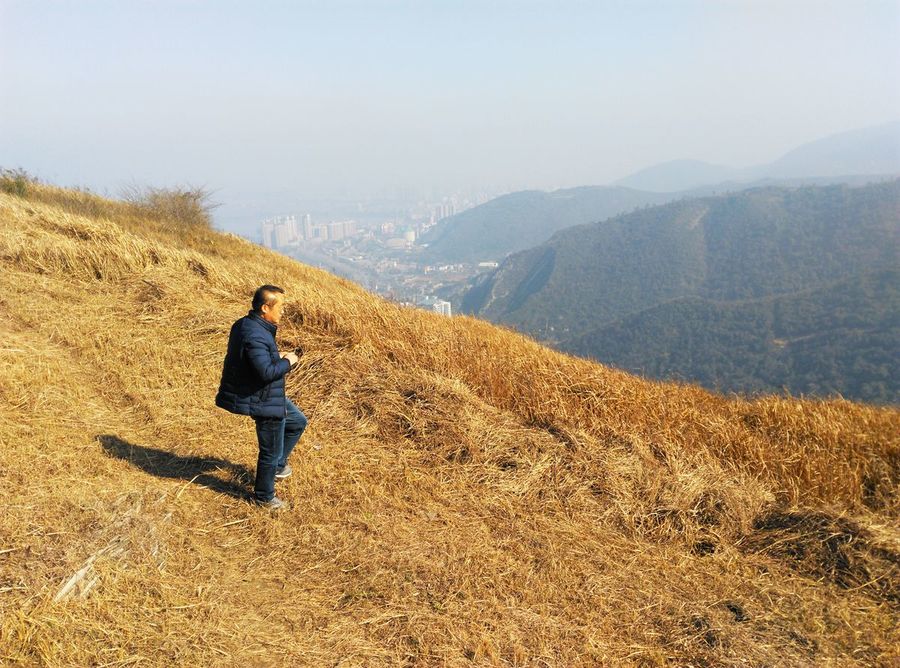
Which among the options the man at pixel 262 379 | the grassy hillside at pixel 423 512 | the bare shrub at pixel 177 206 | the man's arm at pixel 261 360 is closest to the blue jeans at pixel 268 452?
the man at pixel 262 379

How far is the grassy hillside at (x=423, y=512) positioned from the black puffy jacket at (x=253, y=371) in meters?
0.77

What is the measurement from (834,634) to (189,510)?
12.9 feet

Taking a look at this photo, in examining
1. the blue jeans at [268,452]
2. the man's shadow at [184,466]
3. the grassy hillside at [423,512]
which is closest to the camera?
the grassy hillside at [423,512]

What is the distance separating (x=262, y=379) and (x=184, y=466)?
4.47ft

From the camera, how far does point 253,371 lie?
11.5 ft

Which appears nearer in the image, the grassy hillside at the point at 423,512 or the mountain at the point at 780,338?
the grassy hillside at the point at 423,512

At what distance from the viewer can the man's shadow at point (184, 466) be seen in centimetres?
404

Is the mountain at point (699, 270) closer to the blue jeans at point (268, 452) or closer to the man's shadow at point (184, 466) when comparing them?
the man's shadow at point (184, 466)

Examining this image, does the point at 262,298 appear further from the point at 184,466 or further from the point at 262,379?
the point at 184,466

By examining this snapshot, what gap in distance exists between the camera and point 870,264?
12369 centimetres

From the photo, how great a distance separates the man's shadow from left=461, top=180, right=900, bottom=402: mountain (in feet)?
256

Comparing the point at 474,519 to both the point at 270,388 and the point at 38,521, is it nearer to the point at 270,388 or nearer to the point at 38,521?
the point at 270,388

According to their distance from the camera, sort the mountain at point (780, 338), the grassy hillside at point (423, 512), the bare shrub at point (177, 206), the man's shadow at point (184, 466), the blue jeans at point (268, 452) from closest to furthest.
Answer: the grassy hillside at point (423, 512) → the blue jeans at point (268, 452) → the man's shadow at point (184, 466) → the bare shrub at point (177, 206) → the mountain at point (780, 338)

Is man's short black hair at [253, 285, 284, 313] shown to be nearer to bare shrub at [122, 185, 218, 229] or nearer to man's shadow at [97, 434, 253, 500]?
man's shadow at [97, 434, 253, 500]
